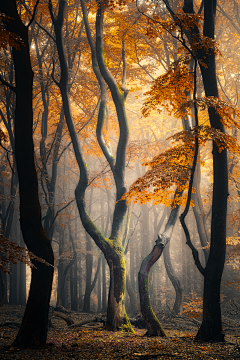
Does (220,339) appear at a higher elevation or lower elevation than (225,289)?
higher

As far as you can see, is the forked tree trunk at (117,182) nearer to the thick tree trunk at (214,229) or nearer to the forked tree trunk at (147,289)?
the forked tree trunk at (147,289)

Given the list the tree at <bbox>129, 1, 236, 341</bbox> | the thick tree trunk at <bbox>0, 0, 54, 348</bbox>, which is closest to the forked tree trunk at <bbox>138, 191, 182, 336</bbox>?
the tree at <bbox>129, 1, 236, 341</bbox>

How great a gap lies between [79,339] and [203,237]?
6.02 m

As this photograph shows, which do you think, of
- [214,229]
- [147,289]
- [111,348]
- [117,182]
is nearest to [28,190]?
[111,348]

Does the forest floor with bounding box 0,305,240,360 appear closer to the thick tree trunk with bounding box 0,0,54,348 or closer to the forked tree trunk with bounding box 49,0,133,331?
the thick tree trunk with bounding box 0,0,54,348

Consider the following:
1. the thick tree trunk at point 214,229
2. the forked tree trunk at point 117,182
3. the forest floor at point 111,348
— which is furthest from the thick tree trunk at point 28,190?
the thick tree trunk at point 214,229

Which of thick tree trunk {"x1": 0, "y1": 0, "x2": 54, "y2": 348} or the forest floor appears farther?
thick tree trunk {"x1": 0, "y1": 0, "x2": 54, "y2": 348}

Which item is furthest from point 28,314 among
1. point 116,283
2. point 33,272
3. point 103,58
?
point 103,58

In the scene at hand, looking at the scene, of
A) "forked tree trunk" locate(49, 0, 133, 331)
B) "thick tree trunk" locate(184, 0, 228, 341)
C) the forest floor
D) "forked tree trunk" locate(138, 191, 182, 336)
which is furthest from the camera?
"forked tree trunk" locate(49, 0, 133, 331)

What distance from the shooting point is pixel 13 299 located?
14477 mm

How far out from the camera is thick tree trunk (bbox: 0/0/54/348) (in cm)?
453

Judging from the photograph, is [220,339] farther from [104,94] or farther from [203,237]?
[104,94]

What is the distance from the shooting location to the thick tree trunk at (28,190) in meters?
4.53

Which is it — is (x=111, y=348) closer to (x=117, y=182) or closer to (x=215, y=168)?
(x=215, y=168)
